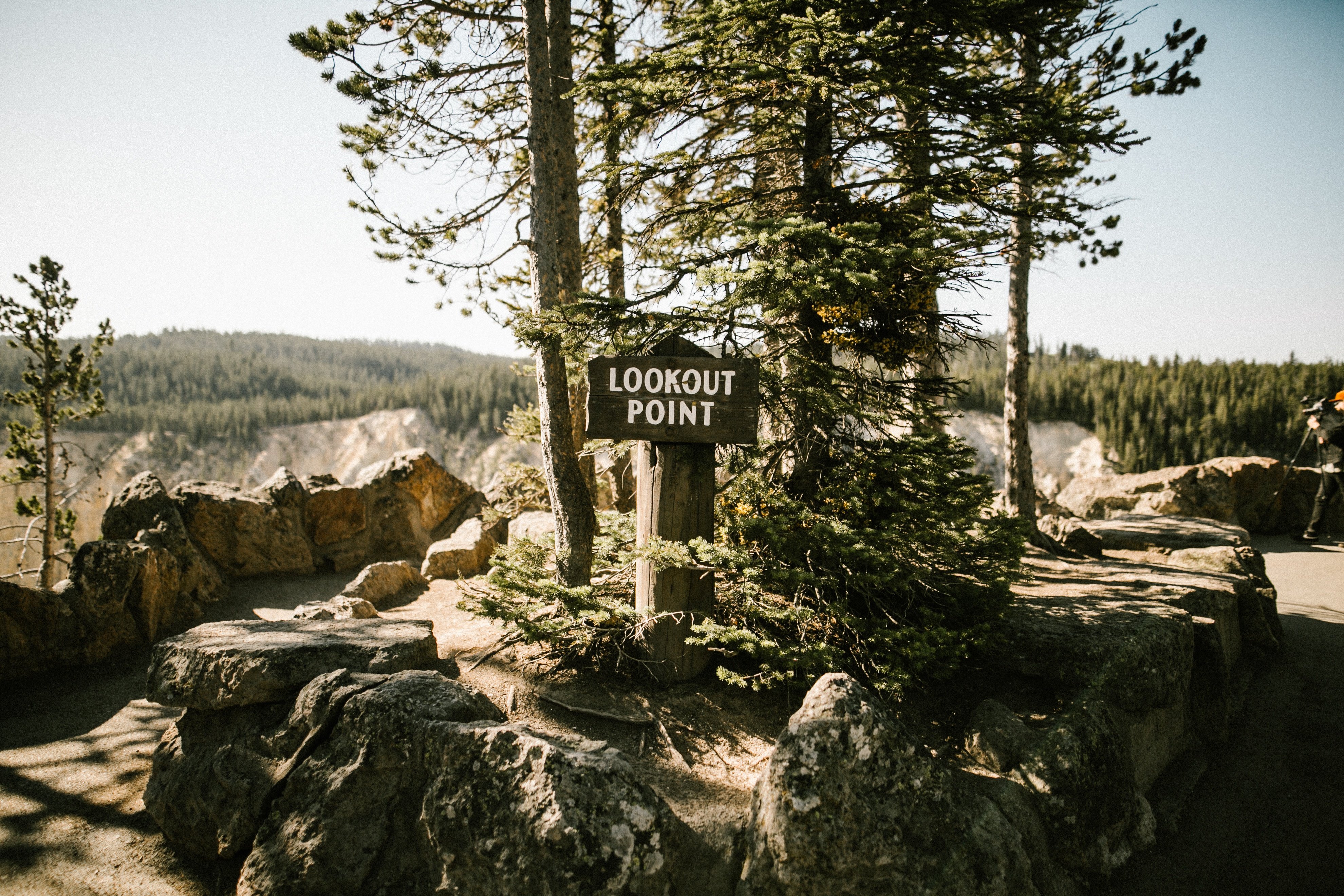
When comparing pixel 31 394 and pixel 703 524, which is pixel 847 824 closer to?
pixel 703 524

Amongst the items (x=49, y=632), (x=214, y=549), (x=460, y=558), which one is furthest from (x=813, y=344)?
(x=214, y=549)

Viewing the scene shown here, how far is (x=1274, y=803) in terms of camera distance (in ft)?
16.3

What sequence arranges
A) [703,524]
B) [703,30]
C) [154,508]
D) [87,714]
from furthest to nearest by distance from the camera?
[154,508], [87,714], [703,30], [703,524]

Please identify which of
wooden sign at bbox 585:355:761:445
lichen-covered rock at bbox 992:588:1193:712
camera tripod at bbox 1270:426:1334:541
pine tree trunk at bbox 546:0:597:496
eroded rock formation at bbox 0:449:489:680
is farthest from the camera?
camera tripod at bbox 1270:426:1334:541

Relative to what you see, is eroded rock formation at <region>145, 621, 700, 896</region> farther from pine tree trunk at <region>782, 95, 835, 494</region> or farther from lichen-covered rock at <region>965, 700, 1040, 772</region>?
pine tree trunk at <region>782, 95, 835, 494</region>

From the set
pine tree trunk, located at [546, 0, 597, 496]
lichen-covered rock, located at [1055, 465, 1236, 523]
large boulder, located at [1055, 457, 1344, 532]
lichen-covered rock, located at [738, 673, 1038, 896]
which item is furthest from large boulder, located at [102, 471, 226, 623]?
large boulder, located at [1055, 457, 1344, 532]

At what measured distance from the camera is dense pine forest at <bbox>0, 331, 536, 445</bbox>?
9831 centimetres

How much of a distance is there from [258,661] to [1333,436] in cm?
1728

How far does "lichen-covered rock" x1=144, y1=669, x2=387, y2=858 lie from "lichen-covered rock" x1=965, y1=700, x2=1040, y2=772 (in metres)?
4.23

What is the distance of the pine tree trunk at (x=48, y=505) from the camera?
34.5ft

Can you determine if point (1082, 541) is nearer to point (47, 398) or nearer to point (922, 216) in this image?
point (922, 216)

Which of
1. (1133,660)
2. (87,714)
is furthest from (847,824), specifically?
(87,714)

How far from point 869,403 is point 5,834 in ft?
24.5

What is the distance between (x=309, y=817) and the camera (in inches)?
142
